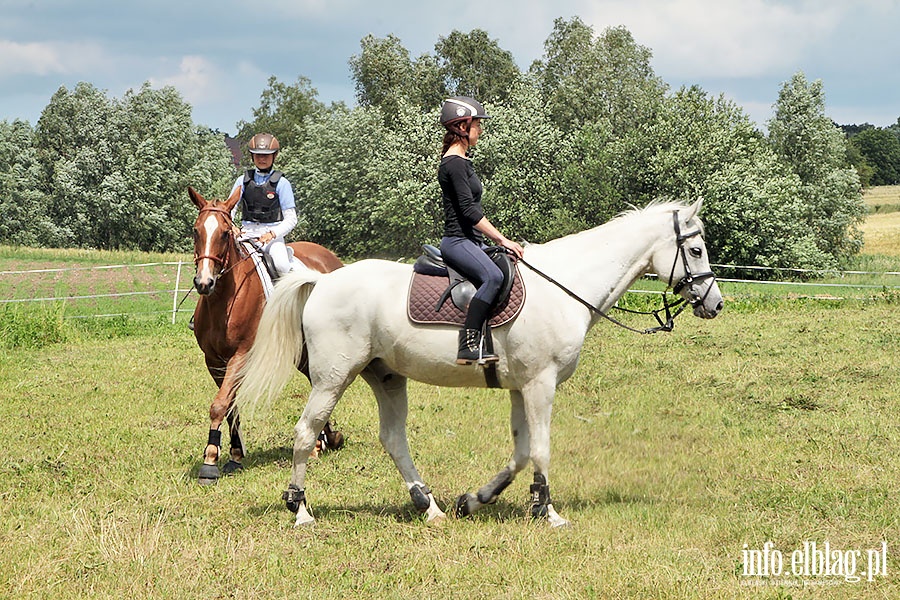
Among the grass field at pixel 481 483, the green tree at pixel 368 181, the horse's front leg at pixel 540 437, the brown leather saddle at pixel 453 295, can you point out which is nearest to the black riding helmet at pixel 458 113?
the brown leather saddle at pixel 453 295

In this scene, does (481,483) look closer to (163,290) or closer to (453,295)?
(453,295)

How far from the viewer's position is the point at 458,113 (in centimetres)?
633

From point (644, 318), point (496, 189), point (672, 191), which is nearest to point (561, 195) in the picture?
point (496, 189)

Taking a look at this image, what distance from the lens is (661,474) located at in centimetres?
751

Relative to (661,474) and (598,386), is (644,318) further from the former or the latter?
(661,474)

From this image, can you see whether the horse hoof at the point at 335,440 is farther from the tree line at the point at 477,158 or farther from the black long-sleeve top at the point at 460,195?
the tree line at the point at 477,158

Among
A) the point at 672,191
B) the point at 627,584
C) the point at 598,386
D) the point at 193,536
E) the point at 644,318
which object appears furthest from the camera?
the point at 672,191

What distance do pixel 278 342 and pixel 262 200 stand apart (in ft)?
9.41

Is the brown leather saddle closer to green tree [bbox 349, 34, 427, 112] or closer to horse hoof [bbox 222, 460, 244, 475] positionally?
horse hoof [bbox 222, 460, 244, 475]

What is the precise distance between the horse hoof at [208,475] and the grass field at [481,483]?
14 cm

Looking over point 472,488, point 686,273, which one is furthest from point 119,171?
point 686,273

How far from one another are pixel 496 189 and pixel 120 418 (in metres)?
40.4

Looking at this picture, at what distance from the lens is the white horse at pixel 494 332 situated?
21.1 ft

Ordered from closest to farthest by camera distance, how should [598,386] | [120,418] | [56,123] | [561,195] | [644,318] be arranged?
[120,418], [598,386], [644,318], [561,195], [56,123]
